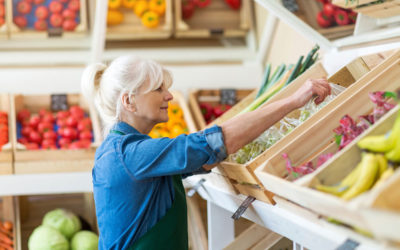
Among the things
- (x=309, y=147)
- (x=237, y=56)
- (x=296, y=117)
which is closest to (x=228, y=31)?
(x=237, y=56)

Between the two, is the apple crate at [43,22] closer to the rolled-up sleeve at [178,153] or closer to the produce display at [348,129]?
the rolled-up sleeve at [178,153]

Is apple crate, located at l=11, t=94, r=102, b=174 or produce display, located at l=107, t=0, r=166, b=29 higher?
produce display, located at l=107, t=0, r=166, b=29

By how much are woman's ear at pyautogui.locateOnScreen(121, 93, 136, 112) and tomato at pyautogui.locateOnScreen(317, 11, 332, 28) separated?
135cm

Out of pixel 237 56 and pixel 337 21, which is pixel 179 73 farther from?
pixel 337 21

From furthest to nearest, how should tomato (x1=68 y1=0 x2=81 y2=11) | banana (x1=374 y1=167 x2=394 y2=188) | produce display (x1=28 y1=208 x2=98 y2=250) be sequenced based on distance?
tomato (x1=68 y1=0 x2=81 y2=11)
produce display (x1=28 y1=208 x2=98 y2=250)
banana (x1=374 y1=167 x2=394 y2=188)

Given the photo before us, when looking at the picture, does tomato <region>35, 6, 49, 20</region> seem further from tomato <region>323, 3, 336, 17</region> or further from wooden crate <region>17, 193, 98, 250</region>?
tomato <region>323, 3, 336, 17</region>

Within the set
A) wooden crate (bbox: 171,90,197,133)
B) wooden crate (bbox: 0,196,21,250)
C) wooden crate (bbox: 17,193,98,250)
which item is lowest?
wooden crate (bbox: 17,193,98,250)

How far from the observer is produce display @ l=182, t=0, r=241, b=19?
15.5 ft

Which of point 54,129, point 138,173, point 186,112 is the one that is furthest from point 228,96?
point 138,173

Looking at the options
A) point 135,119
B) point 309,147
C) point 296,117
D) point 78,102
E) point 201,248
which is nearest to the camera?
point 309,147

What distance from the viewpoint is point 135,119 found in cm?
214

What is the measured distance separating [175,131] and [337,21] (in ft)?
5.05

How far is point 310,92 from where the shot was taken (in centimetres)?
195

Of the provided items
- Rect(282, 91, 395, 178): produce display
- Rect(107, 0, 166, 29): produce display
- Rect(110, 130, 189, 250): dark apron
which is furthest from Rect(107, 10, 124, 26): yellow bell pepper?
Rect(282, 91, 395, 178): produce display
